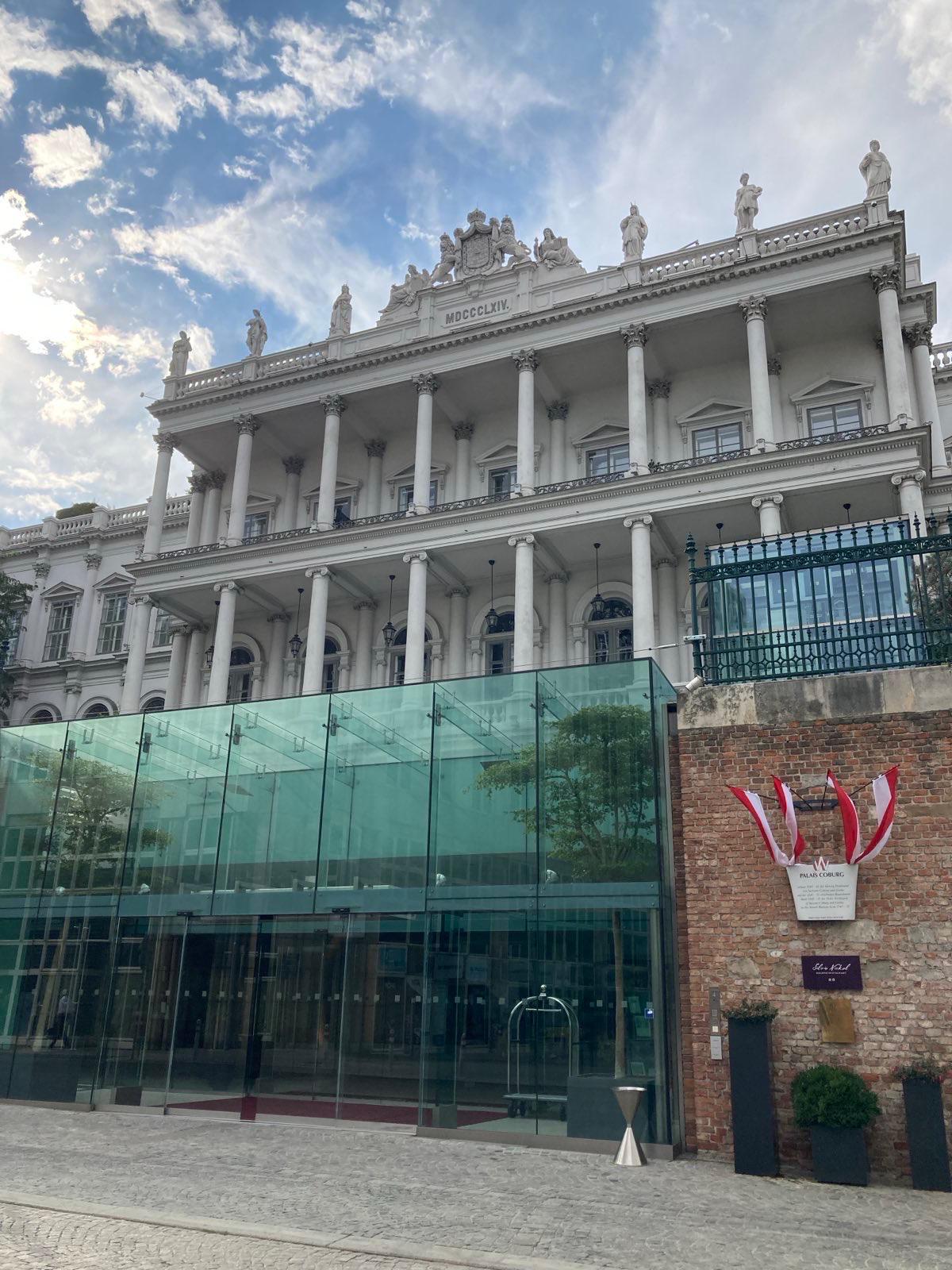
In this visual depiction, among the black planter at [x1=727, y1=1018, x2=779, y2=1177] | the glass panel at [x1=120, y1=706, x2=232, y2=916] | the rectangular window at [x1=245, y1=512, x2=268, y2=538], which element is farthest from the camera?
the rectangular window at [x1=245, y1=512, x2=268, y2=538]

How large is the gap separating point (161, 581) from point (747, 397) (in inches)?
782

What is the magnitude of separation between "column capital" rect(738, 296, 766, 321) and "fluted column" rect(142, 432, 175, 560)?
20414mm

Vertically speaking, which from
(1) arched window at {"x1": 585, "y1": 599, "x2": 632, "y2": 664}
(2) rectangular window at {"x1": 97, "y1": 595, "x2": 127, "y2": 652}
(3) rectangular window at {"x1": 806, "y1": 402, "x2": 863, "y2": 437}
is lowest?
(1) arched window at {"x1": 585, "y1": 599, "x2": 632, "y2": 664}

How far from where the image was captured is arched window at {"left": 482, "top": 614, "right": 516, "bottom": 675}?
110 feet

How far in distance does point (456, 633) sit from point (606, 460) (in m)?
7.27

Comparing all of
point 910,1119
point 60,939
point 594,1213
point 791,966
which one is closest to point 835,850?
point 791,966

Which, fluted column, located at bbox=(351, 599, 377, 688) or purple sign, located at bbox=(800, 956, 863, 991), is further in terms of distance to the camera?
fluted column, located at bbox=(351, 599, 377, 688)

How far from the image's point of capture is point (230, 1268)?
25.0 feet

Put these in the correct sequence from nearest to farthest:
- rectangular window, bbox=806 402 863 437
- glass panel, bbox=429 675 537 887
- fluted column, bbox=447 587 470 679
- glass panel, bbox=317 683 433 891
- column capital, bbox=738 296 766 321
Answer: glass panel, bbox=429 675 537 887 < glass panel, bbox=317 683 433 891 < column capital, bbox=738 296 766 321 < rectangular window, bbox=806 402 863 437 < fluted column, bbox=447 587 470 679

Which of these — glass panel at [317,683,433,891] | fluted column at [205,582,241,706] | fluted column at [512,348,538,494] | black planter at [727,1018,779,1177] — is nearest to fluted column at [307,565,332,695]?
fluted column at [205,582,241,706]

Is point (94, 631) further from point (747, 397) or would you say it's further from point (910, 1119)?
point (910, 1119)

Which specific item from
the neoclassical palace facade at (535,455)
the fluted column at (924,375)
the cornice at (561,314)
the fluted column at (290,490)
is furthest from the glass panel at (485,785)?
the fluted column at (290,490)

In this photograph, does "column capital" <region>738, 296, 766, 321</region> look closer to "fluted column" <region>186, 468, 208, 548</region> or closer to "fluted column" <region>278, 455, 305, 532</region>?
"fluted column" <region>278, 455, 305, 532</region>

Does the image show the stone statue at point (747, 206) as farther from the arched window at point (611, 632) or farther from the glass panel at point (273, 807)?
the glass panel at point (273, 807)
